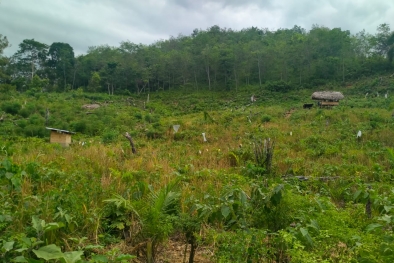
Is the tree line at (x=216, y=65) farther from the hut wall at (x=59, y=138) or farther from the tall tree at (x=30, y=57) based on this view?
the hut wall at (x=59, y=138)

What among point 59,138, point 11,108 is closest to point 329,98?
point 59,138

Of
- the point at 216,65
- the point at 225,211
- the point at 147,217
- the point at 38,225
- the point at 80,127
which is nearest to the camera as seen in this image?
the point at 38,225

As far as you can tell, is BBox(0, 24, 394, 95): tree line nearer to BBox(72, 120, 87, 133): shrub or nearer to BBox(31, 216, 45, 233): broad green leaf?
BBox(72, 120, 87, 133): shrub

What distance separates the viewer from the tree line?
38.8m

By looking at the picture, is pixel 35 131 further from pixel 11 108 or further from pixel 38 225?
pixel 38 225

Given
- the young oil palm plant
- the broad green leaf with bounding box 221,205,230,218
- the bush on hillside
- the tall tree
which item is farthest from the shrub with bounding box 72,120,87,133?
the tall tree

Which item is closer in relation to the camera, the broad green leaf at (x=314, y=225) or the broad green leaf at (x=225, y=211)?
the broad green leaf at (x=314, y=225)

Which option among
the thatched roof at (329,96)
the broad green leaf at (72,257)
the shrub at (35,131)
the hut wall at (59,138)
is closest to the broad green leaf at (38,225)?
the broad green leaf at (72,257)

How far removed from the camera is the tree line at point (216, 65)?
38.8 metres

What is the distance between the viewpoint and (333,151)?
28.9 feet

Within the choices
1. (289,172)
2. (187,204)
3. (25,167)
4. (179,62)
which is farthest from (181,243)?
(179,62)

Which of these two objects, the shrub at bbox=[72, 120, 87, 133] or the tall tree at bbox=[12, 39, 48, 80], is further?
the tall tree at bbox=[12, 39, 48, 80]

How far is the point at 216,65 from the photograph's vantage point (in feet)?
146

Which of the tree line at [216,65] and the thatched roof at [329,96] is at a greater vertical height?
the tree line at [216,65]
